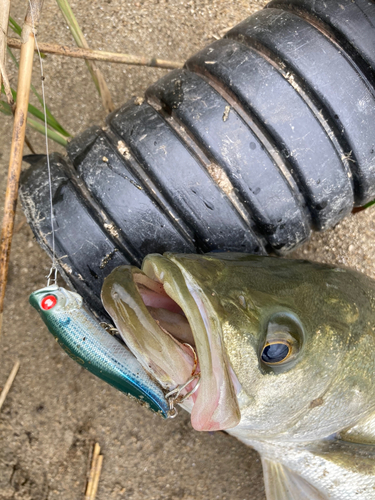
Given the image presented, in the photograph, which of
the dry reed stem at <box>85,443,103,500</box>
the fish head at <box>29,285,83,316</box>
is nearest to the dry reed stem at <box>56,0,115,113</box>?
the fish head at <box>29,285,83,316</box>

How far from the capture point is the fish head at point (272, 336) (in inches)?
53.7

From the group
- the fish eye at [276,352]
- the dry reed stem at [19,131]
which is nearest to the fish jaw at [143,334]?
the fish eye at [276,352]

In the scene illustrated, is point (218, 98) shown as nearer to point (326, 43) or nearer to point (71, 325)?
point (326, 43)

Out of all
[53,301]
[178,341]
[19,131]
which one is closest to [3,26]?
[19,131]

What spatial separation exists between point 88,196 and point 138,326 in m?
0.59

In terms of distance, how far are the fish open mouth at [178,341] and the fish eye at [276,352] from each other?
0.42 feet

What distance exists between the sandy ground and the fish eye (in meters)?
1.21

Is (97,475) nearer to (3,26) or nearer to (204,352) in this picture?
(204,352)

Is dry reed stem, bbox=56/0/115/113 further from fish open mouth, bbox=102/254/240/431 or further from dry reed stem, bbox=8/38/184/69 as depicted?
fish open mouth, bbox=102/254/240/431

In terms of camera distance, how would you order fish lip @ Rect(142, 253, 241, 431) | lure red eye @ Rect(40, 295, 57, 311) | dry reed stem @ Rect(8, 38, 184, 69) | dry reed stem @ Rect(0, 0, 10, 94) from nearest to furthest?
fish lip @ Rect(142, 253, 241, 431) → lure red eye @ Rect(40, 295, 57, 311) → dry reed stem @ Rect(0, 0, 10, 94) → dry reed stem @ Rect(8, 38, 184, 69)

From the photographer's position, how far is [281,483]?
2.21m

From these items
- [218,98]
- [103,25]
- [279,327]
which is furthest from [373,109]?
[103,25]

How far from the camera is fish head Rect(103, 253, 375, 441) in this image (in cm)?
136

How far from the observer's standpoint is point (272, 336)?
1405mm
